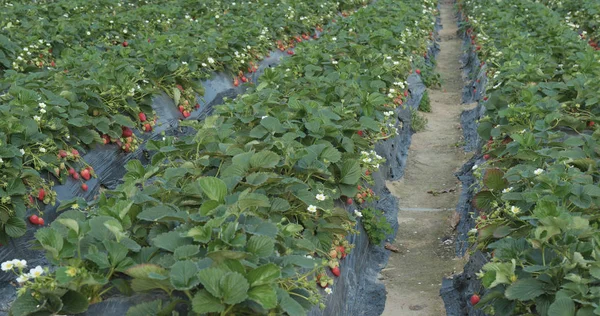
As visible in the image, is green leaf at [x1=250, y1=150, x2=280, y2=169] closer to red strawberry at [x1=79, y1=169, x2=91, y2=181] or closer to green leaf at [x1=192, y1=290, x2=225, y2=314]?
green leaf at [x1=192, y1=290, x2=225, y2=314]

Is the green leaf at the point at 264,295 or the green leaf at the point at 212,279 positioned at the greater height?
the green leaf at the point at 212,279

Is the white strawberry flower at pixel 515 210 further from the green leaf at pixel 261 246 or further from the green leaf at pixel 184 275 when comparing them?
the green leaf at pixel 184 275

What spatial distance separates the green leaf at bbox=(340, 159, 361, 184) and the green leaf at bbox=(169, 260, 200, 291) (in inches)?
74.8

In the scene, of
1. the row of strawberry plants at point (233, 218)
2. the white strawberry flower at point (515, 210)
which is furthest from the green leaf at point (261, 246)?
the white strawberry flower at point (515, 210)

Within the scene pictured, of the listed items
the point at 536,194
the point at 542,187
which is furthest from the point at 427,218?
the point at 536,194

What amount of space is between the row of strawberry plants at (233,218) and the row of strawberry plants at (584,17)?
19.9 feet

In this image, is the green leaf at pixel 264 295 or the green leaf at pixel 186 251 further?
the green leaf at pixel 186 251

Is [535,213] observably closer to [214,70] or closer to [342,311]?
[342,311]

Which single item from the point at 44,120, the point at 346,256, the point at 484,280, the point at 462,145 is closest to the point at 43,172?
the point at 44,120

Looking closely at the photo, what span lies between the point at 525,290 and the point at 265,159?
1.51 meters

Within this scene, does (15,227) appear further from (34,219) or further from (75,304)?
(75,304)

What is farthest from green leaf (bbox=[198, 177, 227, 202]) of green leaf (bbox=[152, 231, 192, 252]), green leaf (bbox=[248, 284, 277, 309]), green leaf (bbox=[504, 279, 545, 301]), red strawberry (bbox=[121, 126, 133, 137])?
red strawberry (bbox=[121, 126, 133, 137])

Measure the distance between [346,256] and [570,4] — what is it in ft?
33.0

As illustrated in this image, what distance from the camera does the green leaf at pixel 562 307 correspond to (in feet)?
9.68
